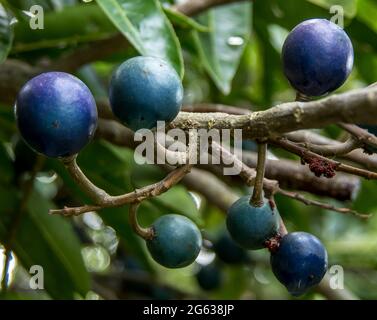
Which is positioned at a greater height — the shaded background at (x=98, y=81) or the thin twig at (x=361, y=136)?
the thin twig at (x=361, y=136)

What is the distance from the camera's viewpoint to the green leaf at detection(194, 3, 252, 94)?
66.4 inches

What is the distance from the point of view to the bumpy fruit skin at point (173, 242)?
1053 mm

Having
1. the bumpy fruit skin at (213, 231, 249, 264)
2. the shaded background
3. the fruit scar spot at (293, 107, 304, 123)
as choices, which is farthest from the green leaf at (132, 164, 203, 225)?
the fruit scar spot at (293, 107, 304, 123)

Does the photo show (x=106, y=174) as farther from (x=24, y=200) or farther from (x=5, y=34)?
(x=5, y=34)

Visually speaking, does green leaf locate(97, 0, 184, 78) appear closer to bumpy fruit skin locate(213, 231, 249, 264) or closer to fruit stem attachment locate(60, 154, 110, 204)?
fruit stem attachment locate(60, 154, 110, 204)

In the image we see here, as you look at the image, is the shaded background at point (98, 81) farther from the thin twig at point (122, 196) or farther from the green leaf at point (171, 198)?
the thin twig at point (122, 196)

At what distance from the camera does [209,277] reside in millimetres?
2576

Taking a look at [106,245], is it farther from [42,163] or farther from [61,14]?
[61,14]

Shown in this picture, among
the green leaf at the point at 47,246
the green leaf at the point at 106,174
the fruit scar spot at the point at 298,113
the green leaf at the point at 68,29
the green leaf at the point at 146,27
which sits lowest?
the green leaf at the point at 47,246

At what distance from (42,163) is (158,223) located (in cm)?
82

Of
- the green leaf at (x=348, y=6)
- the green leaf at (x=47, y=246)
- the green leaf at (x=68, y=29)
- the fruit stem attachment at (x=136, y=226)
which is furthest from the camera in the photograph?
the green leaf at (x=47, y=246)

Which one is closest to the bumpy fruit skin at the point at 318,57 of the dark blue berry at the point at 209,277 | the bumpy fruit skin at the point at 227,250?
the bumpy fruit skin at the point at 227,250

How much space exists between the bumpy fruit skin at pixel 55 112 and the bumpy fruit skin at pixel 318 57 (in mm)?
275

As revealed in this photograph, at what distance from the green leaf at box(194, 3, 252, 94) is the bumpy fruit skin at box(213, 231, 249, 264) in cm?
69
